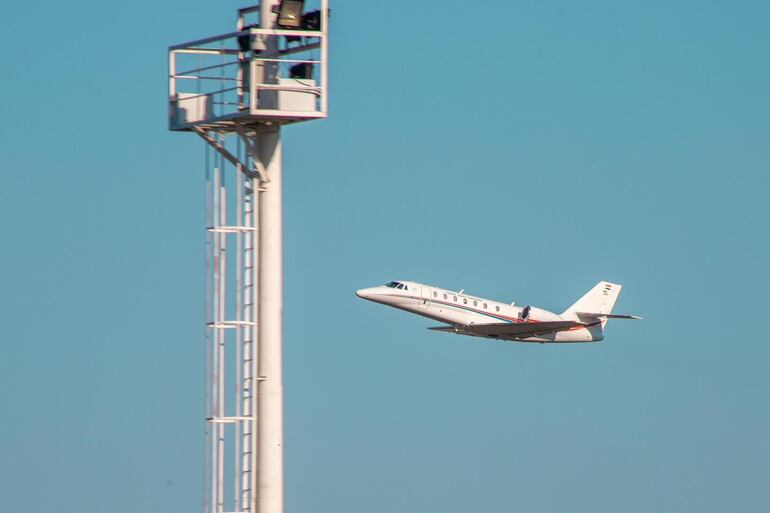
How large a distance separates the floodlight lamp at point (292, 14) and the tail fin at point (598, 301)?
244ft

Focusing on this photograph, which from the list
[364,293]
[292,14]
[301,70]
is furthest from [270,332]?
[364,293]

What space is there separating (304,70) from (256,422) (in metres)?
9.41

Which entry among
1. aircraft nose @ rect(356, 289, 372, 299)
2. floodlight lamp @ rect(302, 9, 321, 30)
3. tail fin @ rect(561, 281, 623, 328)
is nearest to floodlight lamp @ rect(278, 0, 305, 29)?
floodlight lamp @ rect(302, 9, 321, 30)

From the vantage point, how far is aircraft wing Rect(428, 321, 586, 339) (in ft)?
349

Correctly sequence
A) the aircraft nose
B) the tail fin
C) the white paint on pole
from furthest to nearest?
the tail fin → the aircraft nose → the white paint on pole

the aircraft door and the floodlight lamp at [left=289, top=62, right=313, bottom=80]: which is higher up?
the floodlight lamp at [left=289, top=62, right=313, bottom=80]

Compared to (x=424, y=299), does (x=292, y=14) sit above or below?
above

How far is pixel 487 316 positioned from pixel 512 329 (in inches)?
76.7

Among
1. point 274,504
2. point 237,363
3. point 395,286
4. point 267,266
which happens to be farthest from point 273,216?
point 395,286

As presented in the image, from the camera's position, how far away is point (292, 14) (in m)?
44.2

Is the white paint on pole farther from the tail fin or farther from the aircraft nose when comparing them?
the tail fin

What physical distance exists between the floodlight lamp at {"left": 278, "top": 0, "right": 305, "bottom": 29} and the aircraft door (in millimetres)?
60640

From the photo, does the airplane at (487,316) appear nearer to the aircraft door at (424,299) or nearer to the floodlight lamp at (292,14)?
the aircraft door at (424,299)

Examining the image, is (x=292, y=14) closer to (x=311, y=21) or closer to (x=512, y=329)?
(x=311, y=21)
